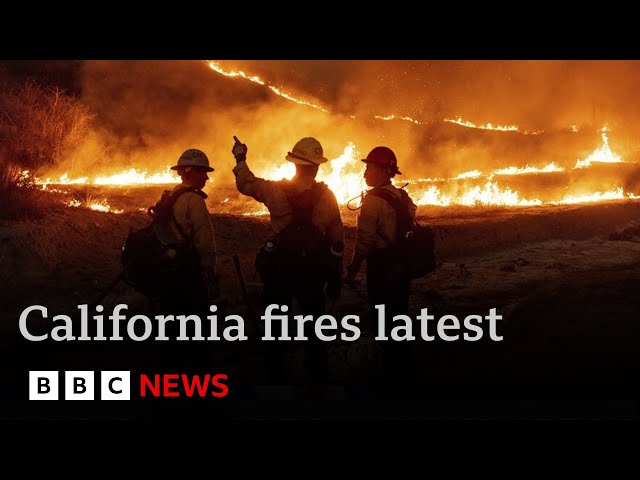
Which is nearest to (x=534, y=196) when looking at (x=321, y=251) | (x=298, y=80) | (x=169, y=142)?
(x=298, y=80)

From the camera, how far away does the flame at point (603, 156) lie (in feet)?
63.9

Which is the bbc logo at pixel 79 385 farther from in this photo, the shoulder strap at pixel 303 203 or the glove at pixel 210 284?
the shoulder strap at pixel 303 203

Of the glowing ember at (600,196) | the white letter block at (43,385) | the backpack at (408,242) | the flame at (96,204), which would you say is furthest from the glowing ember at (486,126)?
the white letter block at (43,385)

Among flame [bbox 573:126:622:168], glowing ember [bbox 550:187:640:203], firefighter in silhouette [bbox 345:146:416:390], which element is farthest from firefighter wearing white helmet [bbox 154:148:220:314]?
flame [bbox 573:126:622:168]

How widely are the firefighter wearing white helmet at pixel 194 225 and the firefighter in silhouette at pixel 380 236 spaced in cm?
127

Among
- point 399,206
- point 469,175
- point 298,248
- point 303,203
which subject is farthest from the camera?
point 469,175

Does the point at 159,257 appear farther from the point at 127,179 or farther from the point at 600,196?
the point at 600,196

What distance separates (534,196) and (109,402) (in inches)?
519

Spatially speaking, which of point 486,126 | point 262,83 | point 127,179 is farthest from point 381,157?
point 486,126

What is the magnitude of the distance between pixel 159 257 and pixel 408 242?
228cm

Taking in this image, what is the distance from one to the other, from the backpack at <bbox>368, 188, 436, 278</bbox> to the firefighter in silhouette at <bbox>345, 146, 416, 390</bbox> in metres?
0.02

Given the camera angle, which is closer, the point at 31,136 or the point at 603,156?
the point at 31,136

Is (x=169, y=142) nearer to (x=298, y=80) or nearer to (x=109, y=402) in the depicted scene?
(x=298, y=80)

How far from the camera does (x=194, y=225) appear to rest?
6.84m
